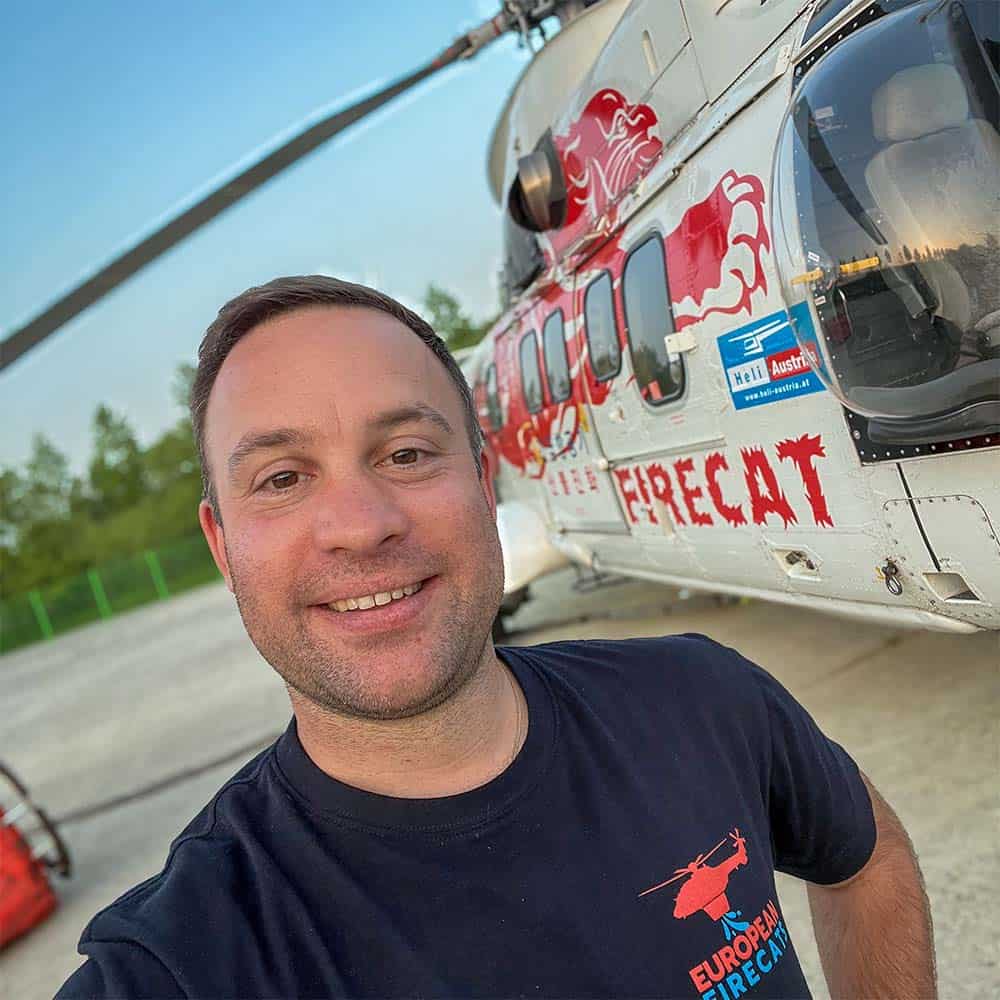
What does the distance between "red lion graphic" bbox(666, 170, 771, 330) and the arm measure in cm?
166

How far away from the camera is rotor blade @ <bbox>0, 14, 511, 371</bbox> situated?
4.02 meters

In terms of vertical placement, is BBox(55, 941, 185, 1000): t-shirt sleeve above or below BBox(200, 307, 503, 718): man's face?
below

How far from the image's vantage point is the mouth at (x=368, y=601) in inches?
53.6

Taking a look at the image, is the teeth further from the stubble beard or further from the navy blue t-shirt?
the navy blue t-shirt

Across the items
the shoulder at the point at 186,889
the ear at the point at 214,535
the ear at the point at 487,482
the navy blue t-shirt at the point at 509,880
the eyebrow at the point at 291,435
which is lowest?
the navy blue t-shirt at the point at 509,880

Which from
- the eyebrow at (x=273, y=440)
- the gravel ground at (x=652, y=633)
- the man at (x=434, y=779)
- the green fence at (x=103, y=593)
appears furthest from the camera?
the green fence at (x=103, y=593)

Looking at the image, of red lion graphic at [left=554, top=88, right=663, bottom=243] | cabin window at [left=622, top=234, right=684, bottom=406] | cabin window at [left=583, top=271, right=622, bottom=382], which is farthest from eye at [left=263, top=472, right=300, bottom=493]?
cabin window at [left=583, top=271, right=622, bottom=382]

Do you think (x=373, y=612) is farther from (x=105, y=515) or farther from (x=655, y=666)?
(x=105, y=515)

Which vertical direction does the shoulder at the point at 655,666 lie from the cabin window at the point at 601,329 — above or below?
below

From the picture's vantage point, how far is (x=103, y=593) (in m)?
34.7

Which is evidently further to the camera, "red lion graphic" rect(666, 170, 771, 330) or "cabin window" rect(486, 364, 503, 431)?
"cabin window" rect(486, 364, 503, 431)

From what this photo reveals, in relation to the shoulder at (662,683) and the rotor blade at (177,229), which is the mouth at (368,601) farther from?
the rotor blade at (177,229)

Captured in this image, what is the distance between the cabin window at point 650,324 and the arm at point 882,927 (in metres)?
2.16

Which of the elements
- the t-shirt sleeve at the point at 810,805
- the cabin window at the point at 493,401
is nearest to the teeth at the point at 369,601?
the t-shirt sleeve at the point at 810,805
